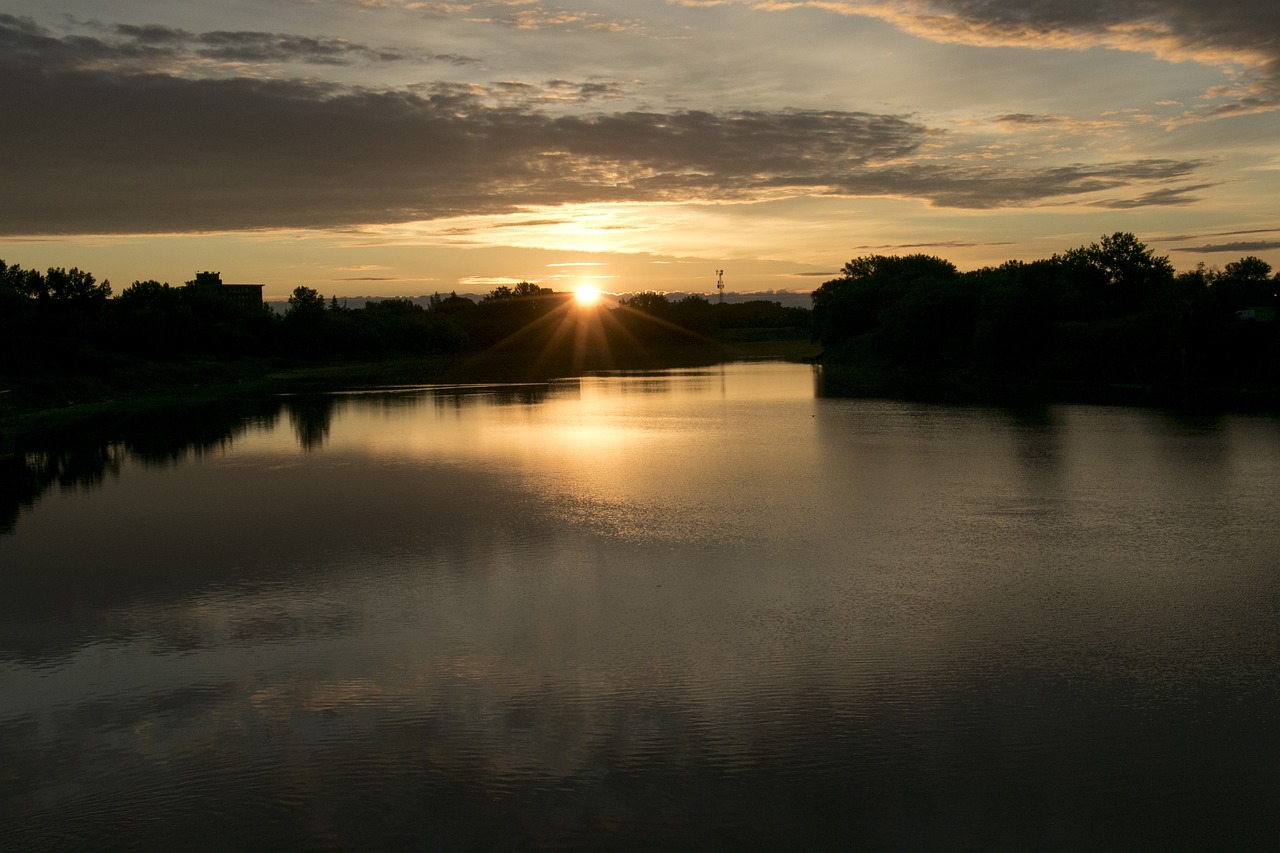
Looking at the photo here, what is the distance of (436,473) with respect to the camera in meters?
21.1

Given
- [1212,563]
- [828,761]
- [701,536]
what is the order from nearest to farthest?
[828,761] < [1212,563] < [701,536]

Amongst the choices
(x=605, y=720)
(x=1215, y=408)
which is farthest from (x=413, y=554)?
(x=1215, y=408)

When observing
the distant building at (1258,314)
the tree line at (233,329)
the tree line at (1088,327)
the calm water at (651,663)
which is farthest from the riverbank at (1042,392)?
the tree line at (233,329)

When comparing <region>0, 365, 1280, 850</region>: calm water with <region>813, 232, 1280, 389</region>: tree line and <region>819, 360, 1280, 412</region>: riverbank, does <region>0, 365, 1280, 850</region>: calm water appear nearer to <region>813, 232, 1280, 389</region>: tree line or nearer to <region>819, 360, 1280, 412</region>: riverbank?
<region>819, 360, 1280, 412</region>: riverbank

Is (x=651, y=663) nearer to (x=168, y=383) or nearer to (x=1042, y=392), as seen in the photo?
(x=1042, y=392)

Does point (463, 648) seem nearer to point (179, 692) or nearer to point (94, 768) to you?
point (179, 692)

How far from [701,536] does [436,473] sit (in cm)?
825

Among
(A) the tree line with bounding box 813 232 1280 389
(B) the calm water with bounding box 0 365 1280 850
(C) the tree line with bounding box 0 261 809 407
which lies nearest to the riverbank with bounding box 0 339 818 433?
(C) the tree line with bounding box 0 261 809 407

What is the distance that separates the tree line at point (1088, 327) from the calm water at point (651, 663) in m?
25.0

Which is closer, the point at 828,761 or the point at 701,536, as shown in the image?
the point at 828,761

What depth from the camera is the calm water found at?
21.8 feet

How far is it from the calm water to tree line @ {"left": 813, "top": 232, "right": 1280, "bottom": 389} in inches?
984

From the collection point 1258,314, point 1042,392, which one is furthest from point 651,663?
point 1258,314

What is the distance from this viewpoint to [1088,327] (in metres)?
48.7
